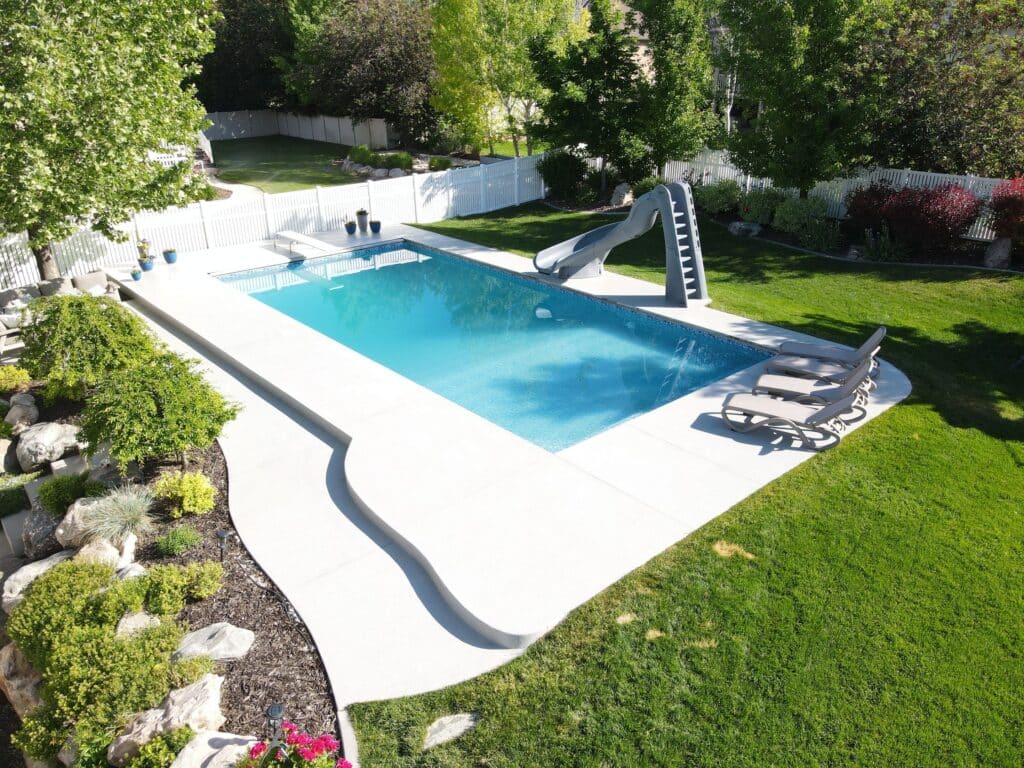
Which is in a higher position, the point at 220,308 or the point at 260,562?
the point at 220,308

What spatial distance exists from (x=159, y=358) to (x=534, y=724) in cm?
648

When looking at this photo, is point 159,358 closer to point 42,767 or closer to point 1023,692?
point 42,767

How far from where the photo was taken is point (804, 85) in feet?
56.8

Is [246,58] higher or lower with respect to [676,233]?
higher

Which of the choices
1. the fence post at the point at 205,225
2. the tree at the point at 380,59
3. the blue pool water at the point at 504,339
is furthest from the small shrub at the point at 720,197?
the tree at the point at 380,59

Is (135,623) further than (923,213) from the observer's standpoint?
No

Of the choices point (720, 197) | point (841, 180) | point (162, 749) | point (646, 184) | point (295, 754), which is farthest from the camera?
point (646, 184)

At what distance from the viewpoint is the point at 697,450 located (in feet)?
32.0

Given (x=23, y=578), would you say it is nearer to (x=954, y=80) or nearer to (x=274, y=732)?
(x=274, y=732)

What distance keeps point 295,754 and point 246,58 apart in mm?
42105

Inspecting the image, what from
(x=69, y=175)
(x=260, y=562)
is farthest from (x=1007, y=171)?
(x=69, y=175)

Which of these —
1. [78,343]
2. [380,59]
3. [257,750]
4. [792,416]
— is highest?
[380,59]

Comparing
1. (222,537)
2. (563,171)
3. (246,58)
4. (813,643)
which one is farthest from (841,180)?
(246,58)

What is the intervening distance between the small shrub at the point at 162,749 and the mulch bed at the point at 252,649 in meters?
0.42
